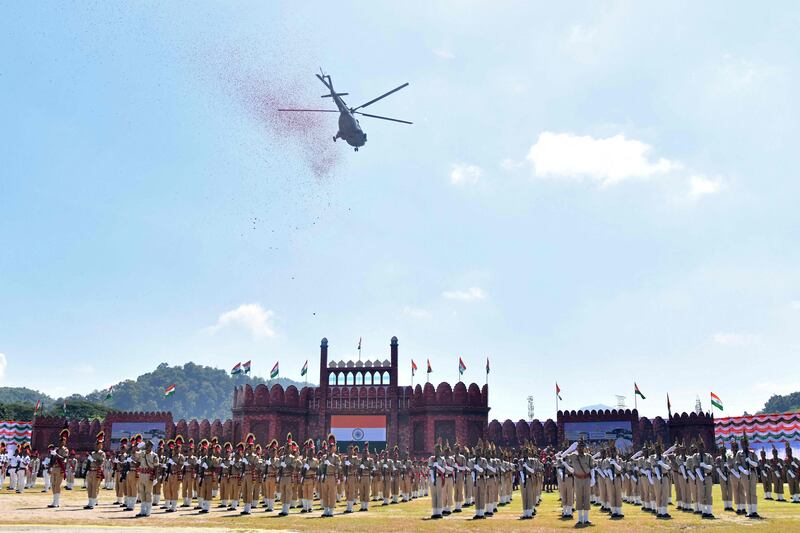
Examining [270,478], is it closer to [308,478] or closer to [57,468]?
[308,478]

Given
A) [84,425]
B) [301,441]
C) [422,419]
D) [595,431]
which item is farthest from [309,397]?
[595,431]

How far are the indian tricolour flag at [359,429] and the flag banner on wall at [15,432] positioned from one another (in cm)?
2460

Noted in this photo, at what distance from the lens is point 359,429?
157ft

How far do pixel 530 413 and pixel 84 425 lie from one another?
41.4m

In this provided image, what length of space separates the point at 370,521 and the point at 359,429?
30255 millimetres

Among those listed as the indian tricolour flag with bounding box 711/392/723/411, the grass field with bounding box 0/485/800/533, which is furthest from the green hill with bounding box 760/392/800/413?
the grass field with bounding box 0/485/800/533

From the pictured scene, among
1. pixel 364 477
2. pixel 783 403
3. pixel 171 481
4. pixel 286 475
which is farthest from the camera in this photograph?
pixel 783 403

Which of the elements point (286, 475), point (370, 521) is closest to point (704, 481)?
point (370, 521)

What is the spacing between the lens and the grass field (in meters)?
16.1

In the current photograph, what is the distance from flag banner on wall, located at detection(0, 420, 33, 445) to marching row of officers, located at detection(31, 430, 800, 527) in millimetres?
35056

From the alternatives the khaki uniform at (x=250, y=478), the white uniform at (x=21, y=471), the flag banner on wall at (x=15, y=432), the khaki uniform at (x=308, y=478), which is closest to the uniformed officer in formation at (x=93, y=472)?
the khaki uniform at (x=250, y=478)

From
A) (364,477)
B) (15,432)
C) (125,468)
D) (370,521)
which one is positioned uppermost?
(15,432)

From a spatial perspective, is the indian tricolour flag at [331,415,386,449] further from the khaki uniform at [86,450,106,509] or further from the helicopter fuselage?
the khaki uniform at [86,450,106,509]

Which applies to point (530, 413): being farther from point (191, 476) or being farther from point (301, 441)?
point (191, 476)
